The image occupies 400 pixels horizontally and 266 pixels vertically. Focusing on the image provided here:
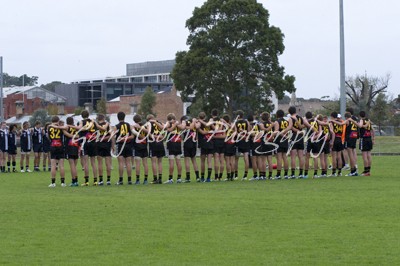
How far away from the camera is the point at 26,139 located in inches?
1602

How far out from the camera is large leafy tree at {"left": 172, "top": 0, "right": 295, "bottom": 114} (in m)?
71.1

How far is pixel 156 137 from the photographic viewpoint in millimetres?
27859

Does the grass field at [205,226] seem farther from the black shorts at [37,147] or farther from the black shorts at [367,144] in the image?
the black shorts at [37,147]

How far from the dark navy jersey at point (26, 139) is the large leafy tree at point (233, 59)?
102 ft

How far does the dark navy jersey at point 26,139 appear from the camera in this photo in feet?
133

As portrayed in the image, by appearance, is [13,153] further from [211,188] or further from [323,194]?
[323,194]

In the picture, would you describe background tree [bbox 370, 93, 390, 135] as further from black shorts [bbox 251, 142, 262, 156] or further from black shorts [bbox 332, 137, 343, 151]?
black shorts [bbox 251, 142, 262, 156]

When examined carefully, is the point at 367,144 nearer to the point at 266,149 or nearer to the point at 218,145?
the point at 266,149

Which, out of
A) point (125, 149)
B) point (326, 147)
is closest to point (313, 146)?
point (326, 147)

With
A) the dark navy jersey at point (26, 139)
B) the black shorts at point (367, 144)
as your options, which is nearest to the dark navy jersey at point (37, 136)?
the dark navy jersey at point (26, 139)

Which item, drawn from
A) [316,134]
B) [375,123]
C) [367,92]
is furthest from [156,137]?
[367,92]

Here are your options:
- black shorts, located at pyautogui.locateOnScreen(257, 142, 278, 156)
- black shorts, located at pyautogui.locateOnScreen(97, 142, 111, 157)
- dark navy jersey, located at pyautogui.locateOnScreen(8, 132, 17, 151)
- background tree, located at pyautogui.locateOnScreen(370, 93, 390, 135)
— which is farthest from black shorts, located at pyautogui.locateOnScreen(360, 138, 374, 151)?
background tree, located at pyautogui.locateOnScreen(370, 93, 390, 135)

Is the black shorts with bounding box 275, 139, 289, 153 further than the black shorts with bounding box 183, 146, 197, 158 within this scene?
Yes

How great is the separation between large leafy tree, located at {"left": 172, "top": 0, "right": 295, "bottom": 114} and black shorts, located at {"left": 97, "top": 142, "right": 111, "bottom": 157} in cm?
4330
